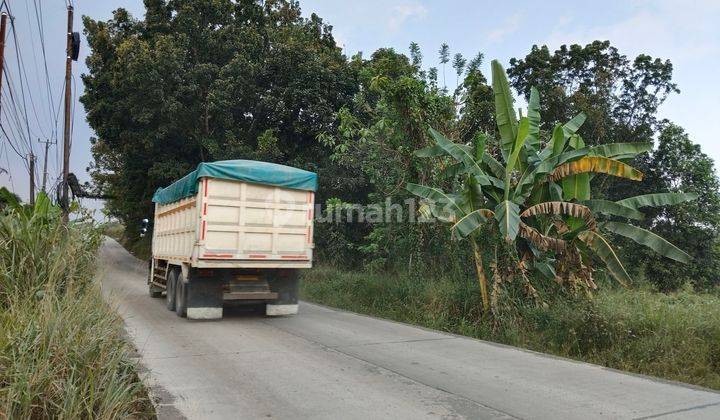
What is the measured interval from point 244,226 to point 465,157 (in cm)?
470

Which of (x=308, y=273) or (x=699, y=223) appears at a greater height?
(x=699, y=223)

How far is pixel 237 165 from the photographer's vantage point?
1050cm

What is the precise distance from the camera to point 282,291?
11445mm

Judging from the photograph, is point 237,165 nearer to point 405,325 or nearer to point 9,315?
point 405,325

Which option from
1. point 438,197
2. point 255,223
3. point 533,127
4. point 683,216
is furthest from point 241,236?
point 683,216

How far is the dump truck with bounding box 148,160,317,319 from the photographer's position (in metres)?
10.2

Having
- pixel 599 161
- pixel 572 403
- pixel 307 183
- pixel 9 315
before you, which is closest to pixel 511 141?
pixel 599 161

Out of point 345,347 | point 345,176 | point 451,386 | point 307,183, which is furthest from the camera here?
point 345,176

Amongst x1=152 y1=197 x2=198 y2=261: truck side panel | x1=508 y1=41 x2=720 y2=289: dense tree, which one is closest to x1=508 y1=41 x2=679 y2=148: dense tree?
x1=508 y1=41 x2=720 y2=289: dense tree

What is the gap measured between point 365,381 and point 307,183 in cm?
569

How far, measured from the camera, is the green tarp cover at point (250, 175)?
10170 mm

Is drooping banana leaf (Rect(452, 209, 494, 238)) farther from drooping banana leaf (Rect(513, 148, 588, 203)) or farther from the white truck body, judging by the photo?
the white truck body

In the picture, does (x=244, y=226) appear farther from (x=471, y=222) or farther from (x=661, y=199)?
(x=661, y=199)

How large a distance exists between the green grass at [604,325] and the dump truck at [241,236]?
9.30 feet
